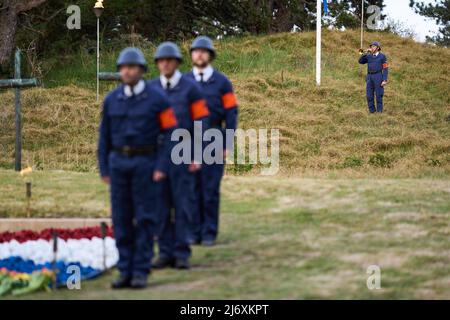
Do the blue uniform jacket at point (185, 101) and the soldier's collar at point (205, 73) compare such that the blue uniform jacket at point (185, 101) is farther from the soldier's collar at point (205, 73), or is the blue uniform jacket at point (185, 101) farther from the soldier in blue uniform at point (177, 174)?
the soldier's collar at point (205, 73)

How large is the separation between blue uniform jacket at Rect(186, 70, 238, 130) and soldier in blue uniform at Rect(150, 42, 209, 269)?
1.02 m

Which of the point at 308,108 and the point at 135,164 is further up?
the point at 308,108

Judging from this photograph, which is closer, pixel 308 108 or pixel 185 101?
pixel 185 101

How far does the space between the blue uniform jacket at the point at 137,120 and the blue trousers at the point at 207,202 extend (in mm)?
1878

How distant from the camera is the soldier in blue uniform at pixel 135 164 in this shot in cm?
916

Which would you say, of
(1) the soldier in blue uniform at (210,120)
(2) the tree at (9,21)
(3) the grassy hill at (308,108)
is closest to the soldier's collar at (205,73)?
(1) the soldier in blue uniform at (210,120)

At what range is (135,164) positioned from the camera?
30.0 ft

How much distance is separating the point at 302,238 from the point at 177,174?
203cm

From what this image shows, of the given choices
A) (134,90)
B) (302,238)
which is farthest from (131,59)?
(302,238)

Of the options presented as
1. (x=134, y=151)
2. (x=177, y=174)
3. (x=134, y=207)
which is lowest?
(x=134, y=207)

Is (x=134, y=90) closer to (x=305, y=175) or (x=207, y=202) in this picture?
(x=207, y=202)

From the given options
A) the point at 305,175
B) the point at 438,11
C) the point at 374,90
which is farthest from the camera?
the point at 438,11
